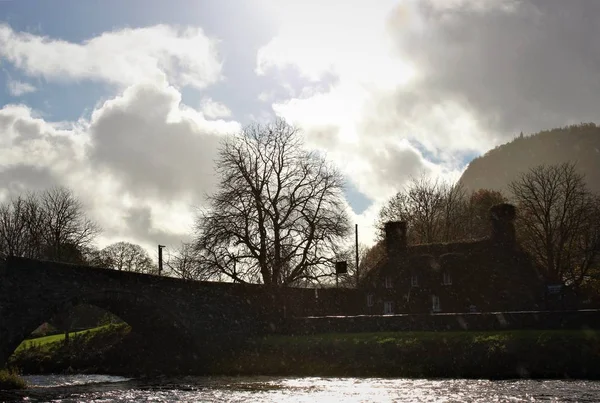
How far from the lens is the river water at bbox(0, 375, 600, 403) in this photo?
23.2 meters

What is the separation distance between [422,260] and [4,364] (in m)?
31.7

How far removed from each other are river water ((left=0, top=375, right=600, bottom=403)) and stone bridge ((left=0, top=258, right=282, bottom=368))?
3526mm

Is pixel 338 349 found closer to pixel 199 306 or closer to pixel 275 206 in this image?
pixel 199 306

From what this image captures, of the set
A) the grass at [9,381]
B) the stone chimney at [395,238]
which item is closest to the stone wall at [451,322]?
the stone chimney at [395,238]

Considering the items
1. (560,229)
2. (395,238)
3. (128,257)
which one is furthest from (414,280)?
(128,257)

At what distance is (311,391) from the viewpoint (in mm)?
26734

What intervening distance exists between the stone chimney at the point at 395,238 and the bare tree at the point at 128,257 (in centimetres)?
3617

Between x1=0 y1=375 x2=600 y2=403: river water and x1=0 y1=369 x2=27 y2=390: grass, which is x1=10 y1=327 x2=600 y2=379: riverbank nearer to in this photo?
x1=0 y1=375 x2=600 y2=403: river water

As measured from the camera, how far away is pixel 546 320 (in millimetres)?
33188

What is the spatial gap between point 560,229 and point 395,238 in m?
13.0

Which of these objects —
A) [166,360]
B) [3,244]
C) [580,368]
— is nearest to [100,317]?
[3,244]

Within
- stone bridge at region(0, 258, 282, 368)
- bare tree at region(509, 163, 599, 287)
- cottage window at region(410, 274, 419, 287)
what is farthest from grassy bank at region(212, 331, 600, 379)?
bare tree at region(509, 163, 599, 287)

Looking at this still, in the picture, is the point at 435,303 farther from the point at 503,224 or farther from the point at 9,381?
the point at 9,381

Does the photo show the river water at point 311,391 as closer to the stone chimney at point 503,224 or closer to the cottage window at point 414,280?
the cottage window at point 414,280
